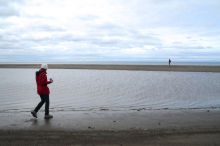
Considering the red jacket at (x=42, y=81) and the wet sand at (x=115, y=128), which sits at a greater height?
the red jacket at (x=42, y=81)

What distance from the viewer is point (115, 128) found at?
5.84 m

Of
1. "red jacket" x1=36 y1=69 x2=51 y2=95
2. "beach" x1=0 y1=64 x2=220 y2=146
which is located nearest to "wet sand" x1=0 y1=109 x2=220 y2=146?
"beach" x1=0 y1=64 x2=220 y2=146

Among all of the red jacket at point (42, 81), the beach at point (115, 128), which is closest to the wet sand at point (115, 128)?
the beach at point (115, 128)

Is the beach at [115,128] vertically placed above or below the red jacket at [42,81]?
below

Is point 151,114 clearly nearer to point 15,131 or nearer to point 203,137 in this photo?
point 203,137

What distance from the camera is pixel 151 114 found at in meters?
7.55

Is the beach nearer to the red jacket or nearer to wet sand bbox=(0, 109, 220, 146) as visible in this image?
wet sand bbox=(0, 109, 220, 146)

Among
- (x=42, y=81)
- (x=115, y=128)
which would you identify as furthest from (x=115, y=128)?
(x=42, y=81)

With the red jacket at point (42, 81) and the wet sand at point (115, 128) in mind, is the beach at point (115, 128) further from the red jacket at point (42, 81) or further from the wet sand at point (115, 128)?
the red jacket at point (42, 81)

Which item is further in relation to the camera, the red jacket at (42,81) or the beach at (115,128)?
the red jacket at (42,81)

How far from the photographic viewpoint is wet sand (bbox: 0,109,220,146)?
4.86 metres

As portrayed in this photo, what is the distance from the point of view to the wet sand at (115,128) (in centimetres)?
486

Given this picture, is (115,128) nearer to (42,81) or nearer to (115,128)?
(115,128)

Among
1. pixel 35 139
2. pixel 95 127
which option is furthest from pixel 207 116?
pixel 35 139
